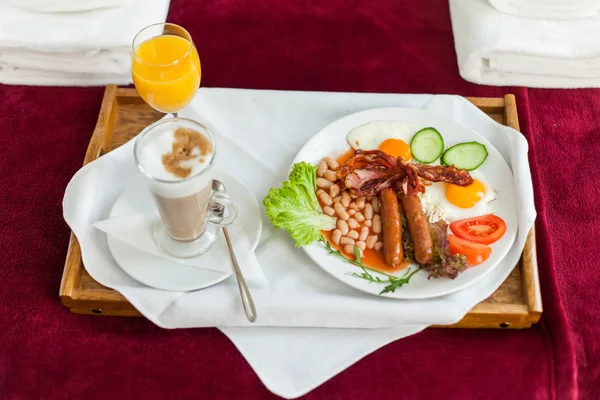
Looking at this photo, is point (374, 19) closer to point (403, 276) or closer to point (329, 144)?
point (329, 144)

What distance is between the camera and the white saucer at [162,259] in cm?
158

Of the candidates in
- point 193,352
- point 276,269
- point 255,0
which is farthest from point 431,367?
point 255,0

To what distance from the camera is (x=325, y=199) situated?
1701mm

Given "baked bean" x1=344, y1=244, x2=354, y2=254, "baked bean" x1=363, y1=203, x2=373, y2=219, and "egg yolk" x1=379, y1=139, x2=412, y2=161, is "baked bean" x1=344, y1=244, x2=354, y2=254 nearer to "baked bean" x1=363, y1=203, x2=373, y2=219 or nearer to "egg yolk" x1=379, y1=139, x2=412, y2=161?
"baked bean" x1=363, y1=203, x2=373, y2=219

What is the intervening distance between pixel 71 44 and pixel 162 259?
2.65 feet

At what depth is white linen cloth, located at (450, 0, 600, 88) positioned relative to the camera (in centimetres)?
206

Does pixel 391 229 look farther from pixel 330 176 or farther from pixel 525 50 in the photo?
pixel 525 50

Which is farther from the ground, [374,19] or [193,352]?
[374,19]

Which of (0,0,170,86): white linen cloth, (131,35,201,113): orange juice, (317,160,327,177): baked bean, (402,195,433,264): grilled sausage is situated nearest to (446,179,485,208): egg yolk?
(402,195,433,264): grilled sausage

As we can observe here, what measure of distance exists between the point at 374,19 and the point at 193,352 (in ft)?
4.32

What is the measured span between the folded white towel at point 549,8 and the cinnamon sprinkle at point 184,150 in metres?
1.14

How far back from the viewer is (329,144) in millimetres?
1847

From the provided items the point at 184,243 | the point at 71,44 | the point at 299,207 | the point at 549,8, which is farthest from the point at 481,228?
the point at 71,44

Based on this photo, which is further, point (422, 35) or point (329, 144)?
point (422, 35)
